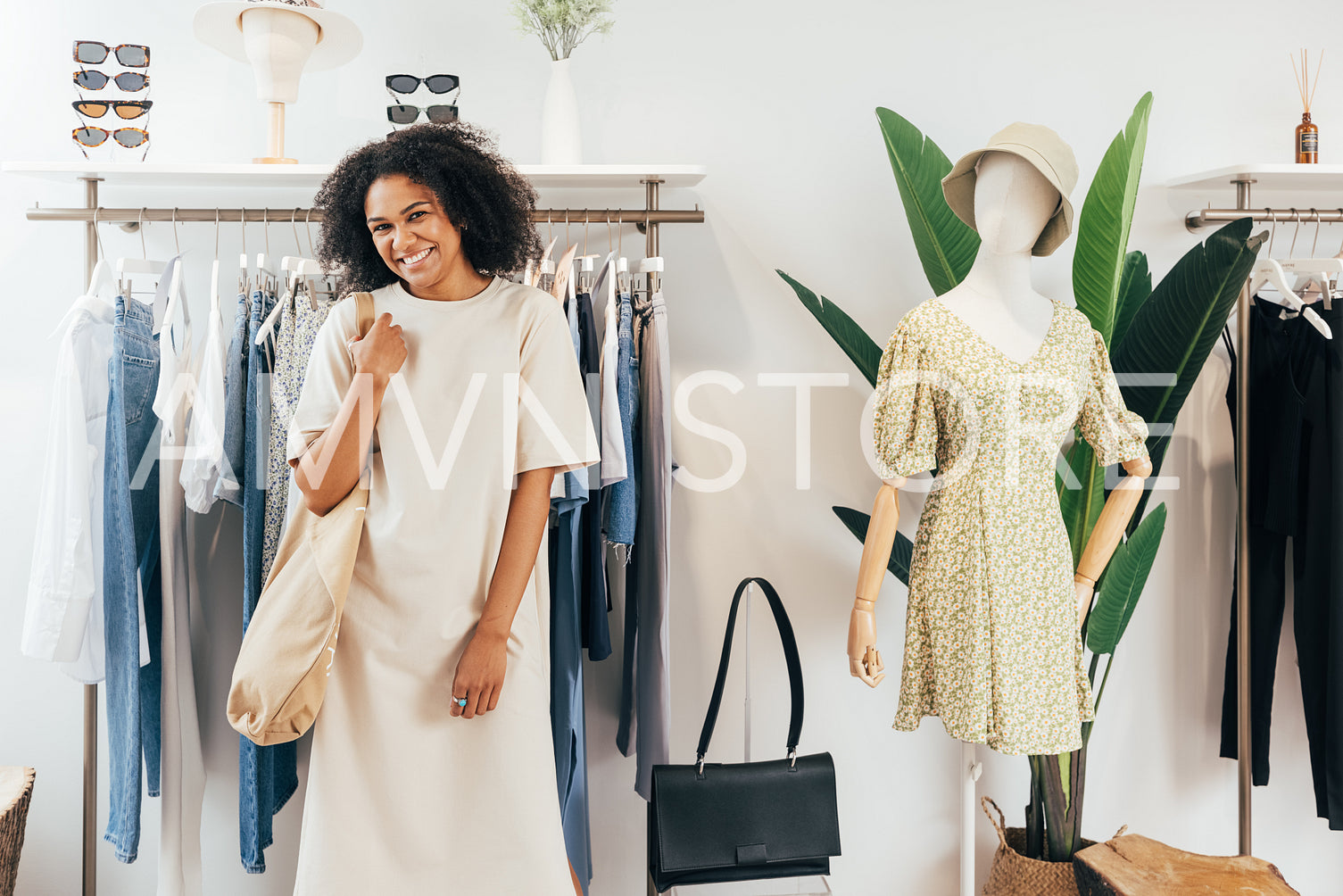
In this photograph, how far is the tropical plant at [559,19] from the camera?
6.31ft

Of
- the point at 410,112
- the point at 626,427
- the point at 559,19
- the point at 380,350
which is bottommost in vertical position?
the point at 626,427

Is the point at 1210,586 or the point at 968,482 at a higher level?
the point at 968,482

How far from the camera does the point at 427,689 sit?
142 cm

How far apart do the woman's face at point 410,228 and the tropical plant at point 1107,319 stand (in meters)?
0.82

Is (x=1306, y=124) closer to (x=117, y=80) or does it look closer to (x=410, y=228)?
(x=410, y=228)

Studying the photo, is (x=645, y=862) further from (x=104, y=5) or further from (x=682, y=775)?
(x=104, y=5)

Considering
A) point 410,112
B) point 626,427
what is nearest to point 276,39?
point 410,112

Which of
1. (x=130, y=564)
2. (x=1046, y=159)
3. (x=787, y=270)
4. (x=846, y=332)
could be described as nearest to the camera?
(x=1046, y=159)

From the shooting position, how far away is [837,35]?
88.2 inches

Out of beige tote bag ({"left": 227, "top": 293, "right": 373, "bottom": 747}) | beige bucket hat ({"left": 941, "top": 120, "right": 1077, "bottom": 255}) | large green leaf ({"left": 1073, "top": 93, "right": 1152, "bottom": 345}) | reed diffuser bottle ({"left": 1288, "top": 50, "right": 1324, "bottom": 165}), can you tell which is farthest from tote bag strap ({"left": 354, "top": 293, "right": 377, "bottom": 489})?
reed diffuser bottle ({"left": 1288, "top": 50, "right": 1324, "bottom": 165})

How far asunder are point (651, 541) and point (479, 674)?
2.06 ft

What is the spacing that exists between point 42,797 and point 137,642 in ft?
2.61

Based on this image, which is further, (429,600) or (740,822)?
A: (740,822)

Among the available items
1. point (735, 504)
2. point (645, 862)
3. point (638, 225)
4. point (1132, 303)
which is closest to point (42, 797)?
point (645, 862)
